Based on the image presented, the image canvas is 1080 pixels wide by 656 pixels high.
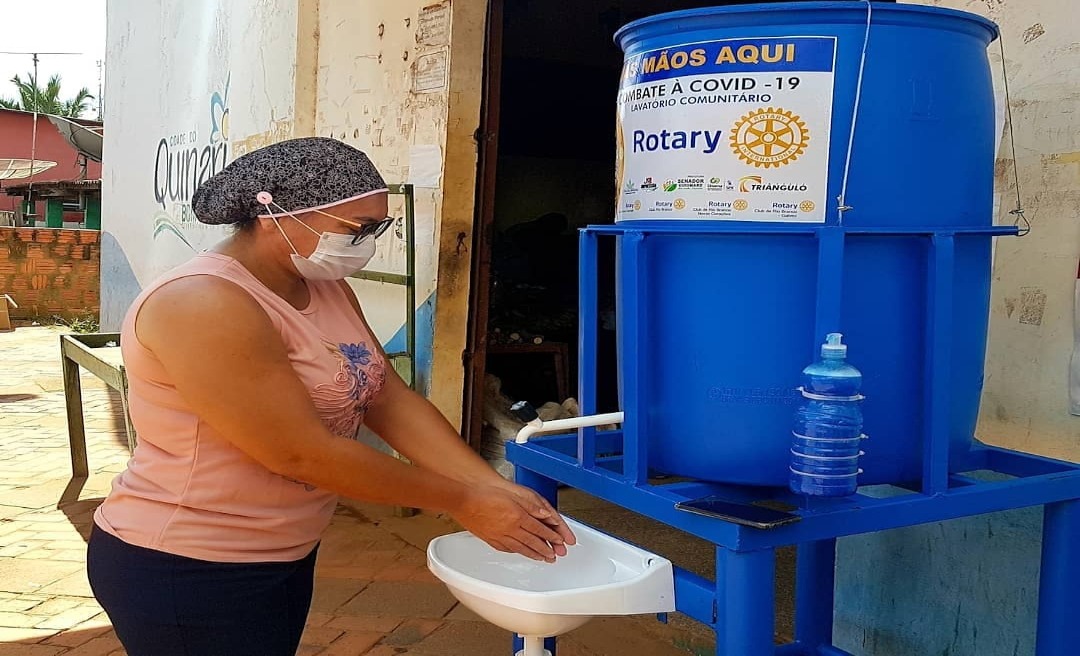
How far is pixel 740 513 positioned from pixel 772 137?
0.58 m

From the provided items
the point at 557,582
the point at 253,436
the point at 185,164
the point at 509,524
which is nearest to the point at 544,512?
the point at 509,524

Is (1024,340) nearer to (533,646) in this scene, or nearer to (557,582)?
(557,582)

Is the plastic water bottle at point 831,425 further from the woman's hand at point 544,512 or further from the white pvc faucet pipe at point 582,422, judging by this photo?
the woman's hand at point 544,512

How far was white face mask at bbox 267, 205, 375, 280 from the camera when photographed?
1.82 m

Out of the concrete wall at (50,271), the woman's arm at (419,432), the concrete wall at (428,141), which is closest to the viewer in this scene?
the woman's arm at (419,432)

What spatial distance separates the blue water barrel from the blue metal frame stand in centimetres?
3

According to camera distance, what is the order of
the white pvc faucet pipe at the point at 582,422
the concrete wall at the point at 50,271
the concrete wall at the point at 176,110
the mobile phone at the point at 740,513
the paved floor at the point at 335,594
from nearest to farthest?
1. the mobile phone at the point at 740,513
2. the white pvc faucet pipe at the point at 582,422
3. the paved floor at the point at 335,594
4. the concrete wall at the point at 176,110
5. the concrete wall at the point at 50,271

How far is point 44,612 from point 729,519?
3141 mm

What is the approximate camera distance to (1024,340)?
7.32 feet

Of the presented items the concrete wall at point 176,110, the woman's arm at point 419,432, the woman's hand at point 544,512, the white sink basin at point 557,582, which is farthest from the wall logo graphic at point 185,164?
the woman's hand at point 544,512

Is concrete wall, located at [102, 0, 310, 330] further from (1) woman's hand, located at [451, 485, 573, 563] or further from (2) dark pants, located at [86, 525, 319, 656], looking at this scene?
(1) woman's hand, located at [451, 485, 573, 563]

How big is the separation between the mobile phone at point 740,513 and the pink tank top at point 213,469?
68 cm

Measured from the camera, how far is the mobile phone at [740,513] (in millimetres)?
1429

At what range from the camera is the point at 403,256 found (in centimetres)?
489
